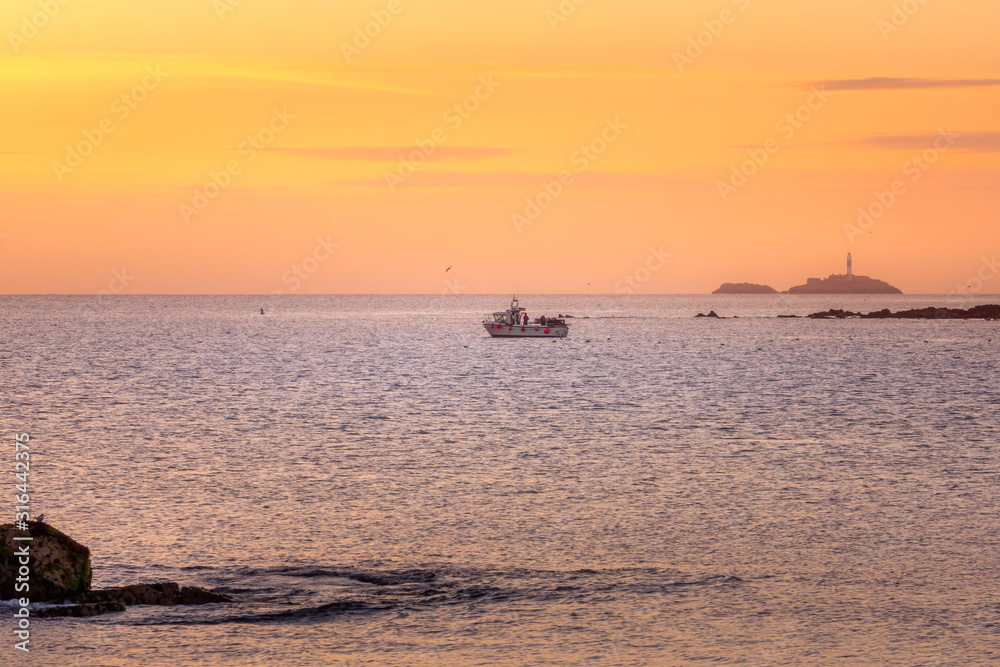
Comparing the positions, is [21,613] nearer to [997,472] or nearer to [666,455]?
[666,455]

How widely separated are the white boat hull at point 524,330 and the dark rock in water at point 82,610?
147 m

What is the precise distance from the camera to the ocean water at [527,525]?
2003 centimetres

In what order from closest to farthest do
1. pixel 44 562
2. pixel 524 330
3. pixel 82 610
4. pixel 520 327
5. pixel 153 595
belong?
pixel 82 610, pixel 44 562, pixel 153 595, pixel 520 327, pixel 524 330

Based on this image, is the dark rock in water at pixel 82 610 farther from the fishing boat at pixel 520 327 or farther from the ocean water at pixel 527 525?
the fishing boat at pixel 520 327

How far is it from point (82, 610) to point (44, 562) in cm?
129

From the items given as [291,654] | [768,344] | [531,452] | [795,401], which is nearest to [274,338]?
[768,344]

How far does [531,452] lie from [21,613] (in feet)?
88.1

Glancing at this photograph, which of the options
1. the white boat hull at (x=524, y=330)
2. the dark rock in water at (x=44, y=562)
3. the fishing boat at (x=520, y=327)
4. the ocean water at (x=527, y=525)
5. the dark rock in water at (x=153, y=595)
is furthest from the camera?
the fishing boat at (x=520, y=327)

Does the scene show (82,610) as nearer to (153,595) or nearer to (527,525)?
(153,595)

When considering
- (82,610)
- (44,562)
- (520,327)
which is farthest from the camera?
(520,327)

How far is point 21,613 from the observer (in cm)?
2072

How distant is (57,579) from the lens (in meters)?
21.3

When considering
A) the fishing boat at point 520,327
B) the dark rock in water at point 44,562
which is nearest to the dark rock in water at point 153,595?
the dark rock in water at point 44,562

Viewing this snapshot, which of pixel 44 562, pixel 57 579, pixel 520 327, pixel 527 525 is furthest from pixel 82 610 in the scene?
pixel 520 327
